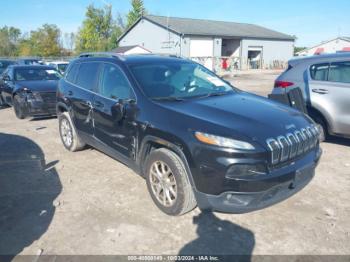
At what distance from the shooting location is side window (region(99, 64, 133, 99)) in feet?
13.9

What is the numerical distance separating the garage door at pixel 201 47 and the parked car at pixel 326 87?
29.0m

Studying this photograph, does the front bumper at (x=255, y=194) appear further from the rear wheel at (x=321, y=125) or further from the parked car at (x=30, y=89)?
the parked car at (x=30, y=89)

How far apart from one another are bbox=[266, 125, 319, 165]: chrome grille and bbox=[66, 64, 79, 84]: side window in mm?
3890

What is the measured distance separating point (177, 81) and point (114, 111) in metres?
0.95

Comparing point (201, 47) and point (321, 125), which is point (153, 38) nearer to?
point (201, 47)

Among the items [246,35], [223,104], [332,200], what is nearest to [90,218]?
[223,104]

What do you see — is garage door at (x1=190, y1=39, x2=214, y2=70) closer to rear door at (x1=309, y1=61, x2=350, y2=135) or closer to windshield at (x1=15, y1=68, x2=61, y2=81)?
windshield at (x1=15, y1=68, x2=61, y2=81)

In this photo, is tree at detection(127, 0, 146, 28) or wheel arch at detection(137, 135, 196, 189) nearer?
wheel arch at detection(137, 135, 196, 189)

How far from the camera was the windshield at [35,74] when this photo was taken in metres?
9.87

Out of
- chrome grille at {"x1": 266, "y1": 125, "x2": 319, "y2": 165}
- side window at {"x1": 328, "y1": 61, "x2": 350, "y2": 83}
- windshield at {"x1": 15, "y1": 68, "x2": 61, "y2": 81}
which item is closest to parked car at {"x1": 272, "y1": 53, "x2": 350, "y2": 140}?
side window at {"x1": 328, "y1": 61, "x2": 350, "y2": 83}

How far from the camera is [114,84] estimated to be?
4504mm

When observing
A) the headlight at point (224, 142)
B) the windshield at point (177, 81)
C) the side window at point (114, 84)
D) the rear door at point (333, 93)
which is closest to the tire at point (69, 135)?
the side window at point (114, 84)

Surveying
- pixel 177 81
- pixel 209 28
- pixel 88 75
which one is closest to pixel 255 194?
pixel 177 81

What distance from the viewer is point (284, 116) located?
3.71 m
